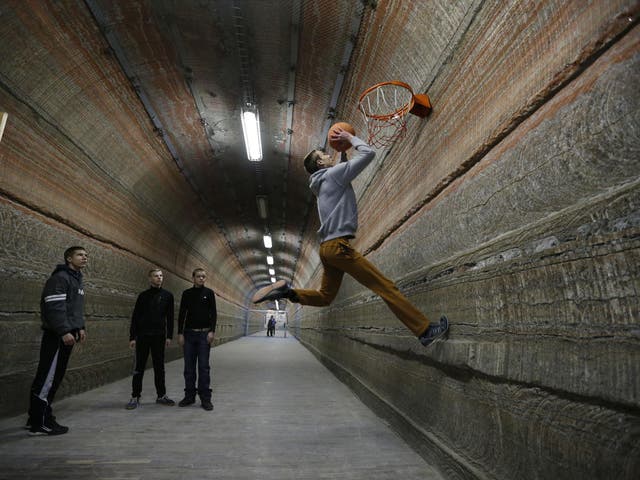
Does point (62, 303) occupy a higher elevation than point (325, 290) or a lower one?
lower

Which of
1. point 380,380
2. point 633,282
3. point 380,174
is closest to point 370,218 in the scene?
point 380,174

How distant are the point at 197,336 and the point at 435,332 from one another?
12.7 ft

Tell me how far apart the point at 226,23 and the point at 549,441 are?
5392 millimetres

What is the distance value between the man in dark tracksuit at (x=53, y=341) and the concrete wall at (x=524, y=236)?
11.2ft

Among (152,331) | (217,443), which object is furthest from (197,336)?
(217,443)

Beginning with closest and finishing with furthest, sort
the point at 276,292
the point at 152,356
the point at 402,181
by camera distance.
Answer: the point at 276,292
the point at 402,181
the point at 152,356

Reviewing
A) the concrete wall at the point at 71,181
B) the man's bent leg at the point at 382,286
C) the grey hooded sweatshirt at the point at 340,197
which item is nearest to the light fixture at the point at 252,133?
the concrete wall at the point at 71,181

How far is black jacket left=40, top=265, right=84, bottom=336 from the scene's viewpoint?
4.12 meters

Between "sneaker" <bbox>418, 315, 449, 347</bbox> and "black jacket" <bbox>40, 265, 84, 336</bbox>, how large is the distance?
3481mm

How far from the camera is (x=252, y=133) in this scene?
7785mm

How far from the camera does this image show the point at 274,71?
6066mm

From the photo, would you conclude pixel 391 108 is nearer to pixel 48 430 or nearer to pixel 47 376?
pixel 47 376

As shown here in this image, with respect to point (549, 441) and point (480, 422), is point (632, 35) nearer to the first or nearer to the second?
point (549, 441)

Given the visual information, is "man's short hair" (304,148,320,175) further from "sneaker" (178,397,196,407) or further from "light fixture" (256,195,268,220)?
"light fixture" (256,195,268,220)
